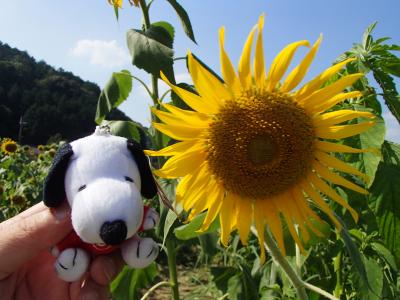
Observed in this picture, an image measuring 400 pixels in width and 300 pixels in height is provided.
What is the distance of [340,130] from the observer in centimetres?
121

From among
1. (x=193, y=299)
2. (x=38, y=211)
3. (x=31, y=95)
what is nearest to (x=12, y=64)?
(x=31, y=95)

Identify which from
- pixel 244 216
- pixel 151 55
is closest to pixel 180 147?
pixel 244 216

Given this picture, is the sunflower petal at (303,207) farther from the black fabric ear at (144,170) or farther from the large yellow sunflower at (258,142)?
the black fabric ear at (144,170)

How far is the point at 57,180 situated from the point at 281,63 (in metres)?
0.63

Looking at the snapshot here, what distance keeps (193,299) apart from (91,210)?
8.21 feet

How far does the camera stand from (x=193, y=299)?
3.23 m

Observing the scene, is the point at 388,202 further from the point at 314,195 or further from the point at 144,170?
the point at 144,170

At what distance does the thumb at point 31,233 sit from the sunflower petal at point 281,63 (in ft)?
2.01

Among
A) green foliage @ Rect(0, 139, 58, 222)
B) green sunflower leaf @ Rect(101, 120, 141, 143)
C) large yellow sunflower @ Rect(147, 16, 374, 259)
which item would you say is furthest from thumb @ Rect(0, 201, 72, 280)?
green foliage @ Rect(0, 139, 58, 222)

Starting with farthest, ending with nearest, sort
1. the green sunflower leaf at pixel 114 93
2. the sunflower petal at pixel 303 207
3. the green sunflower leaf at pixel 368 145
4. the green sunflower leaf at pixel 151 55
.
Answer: the green sunflower leaf at pixel 114 93 < the green sunflower leaf at pixel 151 55 < the green sunflower leaf at pixel 368 145 < the sunflower petal at pixel 303 207

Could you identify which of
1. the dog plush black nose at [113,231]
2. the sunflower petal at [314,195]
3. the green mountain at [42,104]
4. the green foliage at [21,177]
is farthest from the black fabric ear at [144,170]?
the green mountain at [42,104]

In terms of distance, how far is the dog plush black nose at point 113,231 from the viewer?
91cm

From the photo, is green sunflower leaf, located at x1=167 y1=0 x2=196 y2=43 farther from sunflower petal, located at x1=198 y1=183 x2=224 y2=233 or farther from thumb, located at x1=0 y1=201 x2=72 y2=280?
thumb, located at x1=0 y1=201 x2=72 y2=280

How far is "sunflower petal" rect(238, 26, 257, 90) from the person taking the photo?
112 cm
